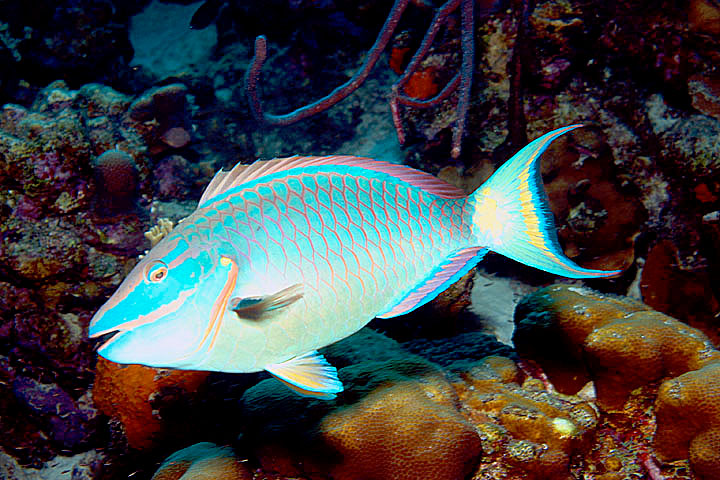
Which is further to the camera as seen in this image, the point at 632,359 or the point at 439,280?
the point at 632,359

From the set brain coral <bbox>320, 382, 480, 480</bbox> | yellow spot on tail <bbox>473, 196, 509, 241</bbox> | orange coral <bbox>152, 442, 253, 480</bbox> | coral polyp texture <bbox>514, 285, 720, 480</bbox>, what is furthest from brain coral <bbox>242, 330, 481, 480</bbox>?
yellow spot on tail <bbox>473, 196, 509, 241</bbox>

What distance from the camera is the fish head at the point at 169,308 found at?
1227mm

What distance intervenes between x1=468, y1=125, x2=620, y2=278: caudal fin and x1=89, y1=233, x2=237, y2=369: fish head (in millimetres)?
982

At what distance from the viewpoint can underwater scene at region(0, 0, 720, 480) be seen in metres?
1.42

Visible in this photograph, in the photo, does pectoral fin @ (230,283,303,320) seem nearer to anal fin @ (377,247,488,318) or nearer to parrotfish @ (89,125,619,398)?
parrotfish @ (89,125,619,398)

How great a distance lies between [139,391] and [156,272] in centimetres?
252

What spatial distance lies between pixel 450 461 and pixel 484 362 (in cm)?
92

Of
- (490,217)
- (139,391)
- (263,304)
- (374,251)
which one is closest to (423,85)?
(490,217)

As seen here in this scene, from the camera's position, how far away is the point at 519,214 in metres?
1.58

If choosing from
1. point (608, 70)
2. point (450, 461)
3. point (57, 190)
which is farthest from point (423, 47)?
point (57, 190)

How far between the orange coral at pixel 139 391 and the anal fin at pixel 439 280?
2272 millimetres

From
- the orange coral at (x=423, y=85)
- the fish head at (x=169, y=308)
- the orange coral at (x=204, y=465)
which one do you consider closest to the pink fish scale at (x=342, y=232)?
the fish head at (x=169, y=308)

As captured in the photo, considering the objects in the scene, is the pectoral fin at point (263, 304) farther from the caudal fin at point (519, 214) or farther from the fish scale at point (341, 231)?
the caudal fin at point (519, 214)

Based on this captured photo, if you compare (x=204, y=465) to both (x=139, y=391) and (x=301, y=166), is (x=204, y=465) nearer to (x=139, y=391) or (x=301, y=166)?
(x=139, y=391)
